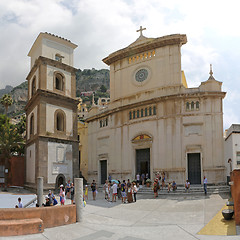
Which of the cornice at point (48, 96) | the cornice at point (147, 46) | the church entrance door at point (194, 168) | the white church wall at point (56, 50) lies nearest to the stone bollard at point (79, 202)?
the church entrance door at point (194, 168)

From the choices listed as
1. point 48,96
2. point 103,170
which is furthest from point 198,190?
point 48,96

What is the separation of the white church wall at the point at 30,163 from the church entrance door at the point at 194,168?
54.8 ft

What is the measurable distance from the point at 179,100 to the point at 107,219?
1797cm

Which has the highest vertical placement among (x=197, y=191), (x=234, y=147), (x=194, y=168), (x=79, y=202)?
(x=234, y=147)

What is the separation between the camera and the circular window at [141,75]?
3592 cm

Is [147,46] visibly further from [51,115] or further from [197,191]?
[197,191]

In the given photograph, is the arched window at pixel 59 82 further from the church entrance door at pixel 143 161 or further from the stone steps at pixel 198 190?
the stone steps at pixel 198 190

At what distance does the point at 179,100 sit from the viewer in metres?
32.1

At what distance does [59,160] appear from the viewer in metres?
32.5

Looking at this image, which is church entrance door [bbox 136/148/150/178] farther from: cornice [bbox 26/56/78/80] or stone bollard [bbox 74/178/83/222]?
stone bollard [bbox 74/178/83/222]

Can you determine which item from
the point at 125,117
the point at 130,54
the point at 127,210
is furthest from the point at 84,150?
the point at 127,210

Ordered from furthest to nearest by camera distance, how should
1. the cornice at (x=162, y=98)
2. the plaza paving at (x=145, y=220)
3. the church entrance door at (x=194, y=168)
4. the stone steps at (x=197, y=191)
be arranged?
the cornice at (x=162, y=98) → the church entrance door at (x=194, y=168) → the stone steps at (x=197, y=191) → the plaza paving at (x=145, y=220)

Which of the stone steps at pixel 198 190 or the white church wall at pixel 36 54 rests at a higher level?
the white church wall at pixel 36 54

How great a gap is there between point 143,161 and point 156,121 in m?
5.01
